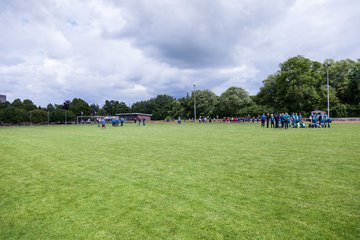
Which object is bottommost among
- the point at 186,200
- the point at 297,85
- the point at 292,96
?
the point at 186,200

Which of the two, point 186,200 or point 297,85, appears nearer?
point 186,200

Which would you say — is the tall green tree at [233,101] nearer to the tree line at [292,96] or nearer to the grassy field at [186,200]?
the tree line at [292,96]

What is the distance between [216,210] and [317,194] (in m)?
2.16

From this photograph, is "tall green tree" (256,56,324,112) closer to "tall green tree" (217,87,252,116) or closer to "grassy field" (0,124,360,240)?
"tall green tree" (217,87,252,116)

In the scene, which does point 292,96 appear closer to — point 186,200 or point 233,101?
point 233,101

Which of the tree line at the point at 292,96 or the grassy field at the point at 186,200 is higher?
the tree line at the point at 292,96

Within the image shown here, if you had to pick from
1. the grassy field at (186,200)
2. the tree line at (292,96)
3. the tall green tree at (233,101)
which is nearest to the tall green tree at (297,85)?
the tree line at (292,96)

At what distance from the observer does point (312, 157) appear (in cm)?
854

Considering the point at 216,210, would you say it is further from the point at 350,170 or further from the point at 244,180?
the point at 350,170

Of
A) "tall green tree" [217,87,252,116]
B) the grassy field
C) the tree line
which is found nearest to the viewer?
the grassy field

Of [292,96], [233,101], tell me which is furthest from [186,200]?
[233,101]

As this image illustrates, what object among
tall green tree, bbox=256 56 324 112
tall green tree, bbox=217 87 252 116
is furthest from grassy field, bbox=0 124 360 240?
tall green tree, bbox=217 87 252 116

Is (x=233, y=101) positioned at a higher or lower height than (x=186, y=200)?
higher

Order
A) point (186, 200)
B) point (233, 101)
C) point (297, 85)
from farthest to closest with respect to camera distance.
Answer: point (233, 101) < point (297, 85) < point (186, 200)
